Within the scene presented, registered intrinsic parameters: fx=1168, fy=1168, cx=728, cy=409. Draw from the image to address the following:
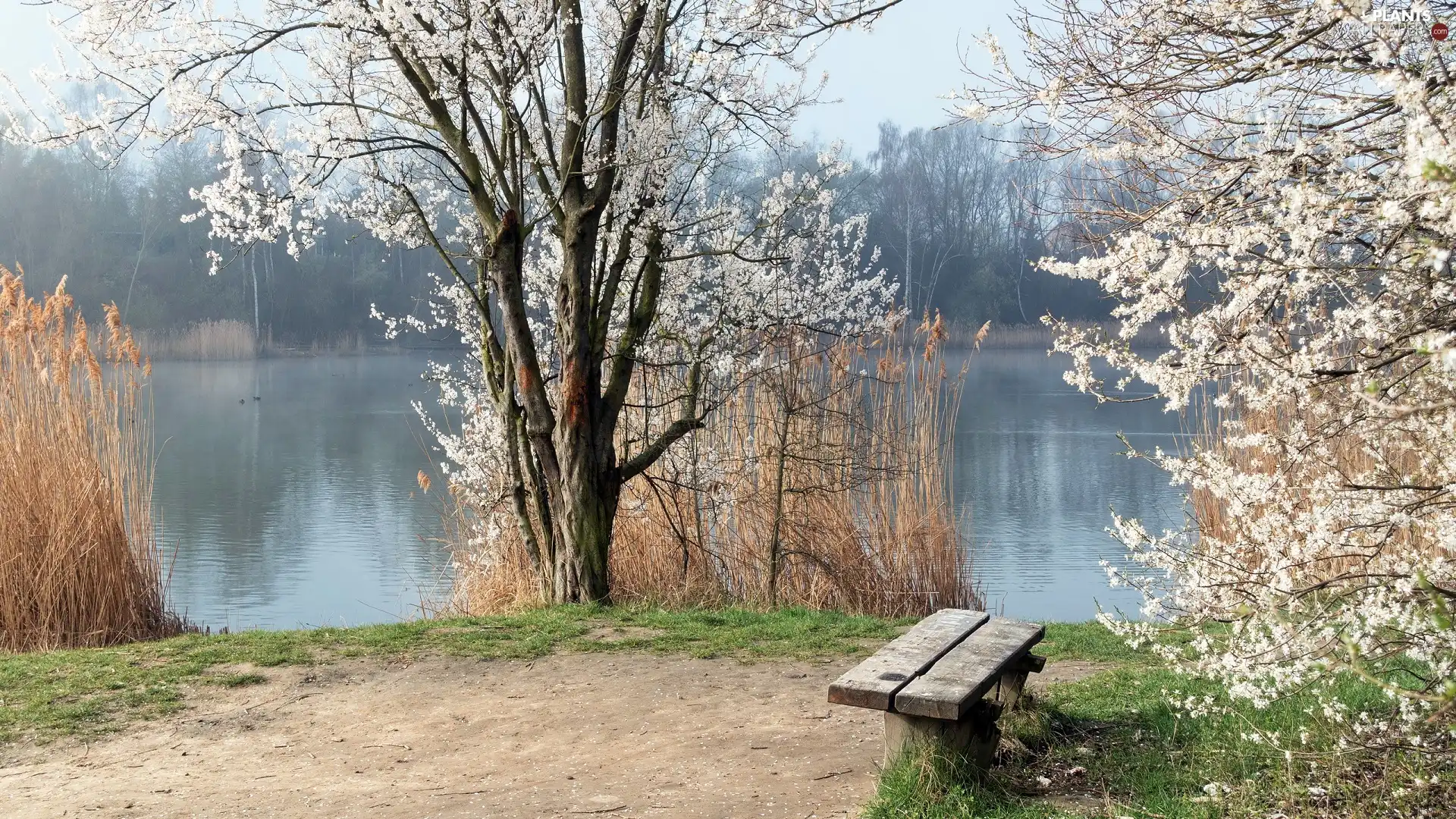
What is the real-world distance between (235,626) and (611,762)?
5.86 m

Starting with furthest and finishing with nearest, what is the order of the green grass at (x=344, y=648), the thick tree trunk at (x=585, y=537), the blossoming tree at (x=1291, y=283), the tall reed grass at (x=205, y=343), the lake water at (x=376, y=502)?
the tall reed grass at (x=205, y=343)
the lake water at (x=376, y=502)
the thick tree trunk at (x=585, y=537)
the green grass at (x=344, y=648)
the blossoming tree at (x=1291, y=283)

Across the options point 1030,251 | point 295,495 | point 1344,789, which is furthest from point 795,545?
point 1030,251

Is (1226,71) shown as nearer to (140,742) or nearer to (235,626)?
(140,742)

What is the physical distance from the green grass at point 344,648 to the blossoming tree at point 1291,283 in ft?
7.24

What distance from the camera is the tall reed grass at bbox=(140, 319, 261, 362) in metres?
23.5

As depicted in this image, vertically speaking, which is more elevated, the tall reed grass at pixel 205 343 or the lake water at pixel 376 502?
the tall reed grass at pixel 205 343

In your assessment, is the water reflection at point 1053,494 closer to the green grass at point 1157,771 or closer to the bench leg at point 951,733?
the green grass at point 1157,771

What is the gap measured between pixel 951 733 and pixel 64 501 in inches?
177

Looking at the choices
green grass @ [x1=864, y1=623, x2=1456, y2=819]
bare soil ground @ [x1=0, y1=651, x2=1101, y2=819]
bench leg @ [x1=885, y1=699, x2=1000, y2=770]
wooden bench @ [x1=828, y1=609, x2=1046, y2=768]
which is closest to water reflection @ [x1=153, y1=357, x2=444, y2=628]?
bare soil ground @ [x1=0, y1=651, x2=1101, y2=819]

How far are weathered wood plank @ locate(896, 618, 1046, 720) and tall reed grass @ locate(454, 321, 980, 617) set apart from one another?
277 centimetres

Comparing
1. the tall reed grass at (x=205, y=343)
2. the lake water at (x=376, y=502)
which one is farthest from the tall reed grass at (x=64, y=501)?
the tall reed grass at (x=205, y=343)

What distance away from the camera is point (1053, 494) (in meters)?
13.2

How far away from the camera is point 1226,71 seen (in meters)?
2.80

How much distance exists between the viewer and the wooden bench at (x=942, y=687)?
2.95 meters
